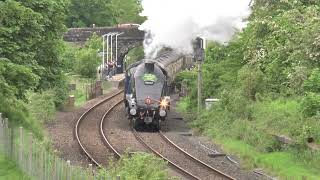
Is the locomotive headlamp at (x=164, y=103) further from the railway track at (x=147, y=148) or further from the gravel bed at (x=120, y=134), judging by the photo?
the gravel bed at (x=120, y=134)

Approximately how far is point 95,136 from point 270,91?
8450 millimetres

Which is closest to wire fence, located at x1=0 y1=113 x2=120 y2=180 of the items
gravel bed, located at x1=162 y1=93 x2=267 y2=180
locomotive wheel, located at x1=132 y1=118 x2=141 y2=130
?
gravel bed, located at x1=162 y1=93 x2=267 y2=180

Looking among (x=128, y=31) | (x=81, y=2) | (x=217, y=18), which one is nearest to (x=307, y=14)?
(x=217, y=18)

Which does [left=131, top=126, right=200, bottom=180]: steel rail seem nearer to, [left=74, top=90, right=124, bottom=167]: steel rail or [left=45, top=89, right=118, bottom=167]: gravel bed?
[left=74, top=90, right=124, bottom=167]: steel rail

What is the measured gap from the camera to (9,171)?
51.8ft

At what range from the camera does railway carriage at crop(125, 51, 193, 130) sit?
29.5 meters

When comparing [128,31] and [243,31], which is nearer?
[243,31]

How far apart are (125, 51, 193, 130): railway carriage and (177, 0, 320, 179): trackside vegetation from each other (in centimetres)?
233

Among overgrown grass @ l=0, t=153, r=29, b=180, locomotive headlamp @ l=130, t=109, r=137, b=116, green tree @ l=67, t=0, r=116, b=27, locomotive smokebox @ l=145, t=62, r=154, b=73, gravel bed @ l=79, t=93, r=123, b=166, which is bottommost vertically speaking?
gravel bed @ l=79, t=93, r=123, b=166

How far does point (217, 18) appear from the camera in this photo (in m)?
35.7

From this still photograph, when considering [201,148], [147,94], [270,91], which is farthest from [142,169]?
[270,91]

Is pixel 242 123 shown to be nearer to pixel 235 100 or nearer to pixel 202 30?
pixel 235 100

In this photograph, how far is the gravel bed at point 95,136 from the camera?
923 inches

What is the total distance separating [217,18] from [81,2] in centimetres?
4782
